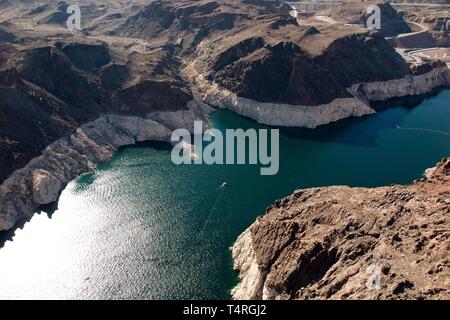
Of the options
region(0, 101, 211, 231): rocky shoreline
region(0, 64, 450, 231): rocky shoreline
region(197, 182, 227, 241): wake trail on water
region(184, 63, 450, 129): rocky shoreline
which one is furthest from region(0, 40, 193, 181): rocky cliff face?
region(197, 182, 227, 241): wake trail on water

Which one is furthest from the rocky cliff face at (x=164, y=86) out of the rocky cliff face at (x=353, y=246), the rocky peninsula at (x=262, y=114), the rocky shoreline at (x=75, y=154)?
the rocky cliff face at (x=353, y=246)

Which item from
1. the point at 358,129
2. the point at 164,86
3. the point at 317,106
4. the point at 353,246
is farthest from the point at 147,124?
the point at 353,246

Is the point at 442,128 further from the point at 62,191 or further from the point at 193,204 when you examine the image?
the point at 62,191

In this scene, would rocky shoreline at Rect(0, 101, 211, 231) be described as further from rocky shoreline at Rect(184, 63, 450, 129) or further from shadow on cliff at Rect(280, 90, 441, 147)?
shadow on cliff at Rect(280, 90, 441, 147)

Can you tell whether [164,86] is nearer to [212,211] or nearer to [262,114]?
[262,114]

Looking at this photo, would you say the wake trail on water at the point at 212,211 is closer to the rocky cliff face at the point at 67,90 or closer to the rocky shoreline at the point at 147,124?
the rocky shoreline at the point at 147,124

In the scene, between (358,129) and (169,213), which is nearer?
(169,213)

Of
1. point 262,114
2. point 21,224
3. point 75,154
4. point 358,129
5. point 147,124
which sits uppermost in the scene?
point 75,154
